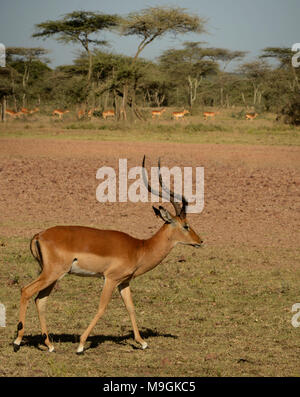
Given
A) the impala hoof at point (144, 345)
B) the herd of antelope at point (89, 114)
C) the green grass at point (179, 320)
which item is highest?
the herd of antelope at point (89, 114)

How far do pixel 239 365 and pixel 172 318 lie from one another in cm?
143

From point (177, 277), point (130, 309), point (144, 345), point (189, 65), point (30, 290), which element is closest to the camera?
point (30, 290)

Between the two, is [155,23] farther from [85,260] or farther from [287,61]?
[85,260]

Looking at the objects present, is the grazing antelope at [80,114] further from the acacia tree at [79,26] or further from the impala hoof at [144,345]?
the impala hoof at [144,345]

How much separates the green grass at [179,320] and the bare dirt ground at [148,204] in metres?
1.49

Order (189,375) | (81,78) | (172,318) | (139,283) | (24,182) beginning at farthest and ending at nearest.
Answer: (81,78), (24,182), (139,283), (172,318), (189,375)

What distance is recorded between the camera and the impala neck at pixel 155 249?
5.52 metres

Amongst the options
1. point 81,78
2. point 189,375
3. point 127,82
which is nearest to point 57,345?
point 189,375

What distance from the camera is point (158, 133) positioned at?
26.1 m

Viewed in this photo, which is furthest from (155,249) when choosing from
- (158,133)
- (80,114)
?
(80,114)

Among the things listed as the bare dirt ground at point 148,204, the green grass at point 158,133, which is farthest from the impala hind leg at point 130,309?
the green grass at point 158,133

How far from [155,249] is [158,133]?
67.9 ft

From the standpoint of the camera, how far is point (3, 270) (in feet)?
26.7

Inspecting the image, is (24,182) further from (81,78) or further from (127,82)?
(81,78)
